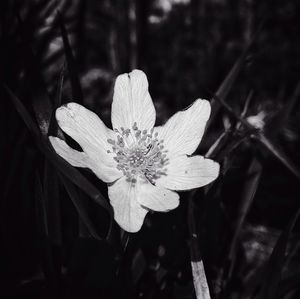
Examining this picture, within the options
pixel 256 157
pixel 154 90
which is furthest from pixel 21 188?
pixel 154 90

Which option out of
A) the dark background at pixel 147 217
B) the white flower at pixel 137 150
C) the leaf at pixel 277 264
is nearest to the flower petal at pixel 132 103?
the white flower at pixel 137 150

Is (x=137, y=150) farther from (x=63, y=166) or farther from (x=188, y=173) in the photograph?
(x=63, y=166)

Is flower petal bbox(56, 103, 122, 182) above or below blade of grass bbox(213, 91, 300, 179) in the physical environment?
above

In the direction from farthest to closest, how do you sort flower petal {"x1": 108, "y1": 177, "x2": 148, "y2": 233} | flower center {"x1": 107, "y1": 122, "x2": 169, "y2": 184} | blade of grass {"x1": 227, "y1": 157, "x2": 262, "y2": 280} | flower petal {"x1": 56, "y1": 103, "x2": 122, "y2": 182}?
1. blade of grass {"x1": 227, "y1": 157, "x2": 262, "y2": 280}
2. flower center {"x1": 107, "y1": 122, "x2": 169, "y2": 184}
3. flower petal {"x1": 56, "y1": 103, "x2": 122, "y2": 182}
4. flower petal {"x1": 108, "y1": 177, "x2": 148, "y2": 233}

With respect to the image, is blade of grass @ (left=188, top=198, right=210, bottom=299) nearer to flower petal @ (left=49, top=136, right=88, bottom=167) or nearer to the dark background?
the dark background

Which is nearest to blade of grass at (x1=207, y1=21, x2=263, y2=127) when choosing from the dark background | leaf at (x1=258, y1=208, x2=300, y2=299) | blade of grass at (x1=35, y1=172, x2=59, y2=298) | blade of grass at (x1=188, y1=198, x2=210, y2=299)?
the dark background

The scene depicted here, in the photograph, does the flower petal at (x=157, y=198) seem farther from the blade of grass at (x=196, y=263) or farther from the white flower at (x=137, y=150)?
the blade of grass at (x=196, y=263)

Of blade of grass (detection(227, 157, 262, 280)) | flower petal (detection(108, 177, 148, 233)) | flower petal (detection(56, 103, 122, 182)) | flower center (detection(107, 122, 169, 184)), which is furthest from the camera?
blade of grass (detection(227, 157, 262, 280))

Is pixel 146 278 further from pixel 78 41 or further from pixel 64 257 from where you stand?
pixel 78 41
